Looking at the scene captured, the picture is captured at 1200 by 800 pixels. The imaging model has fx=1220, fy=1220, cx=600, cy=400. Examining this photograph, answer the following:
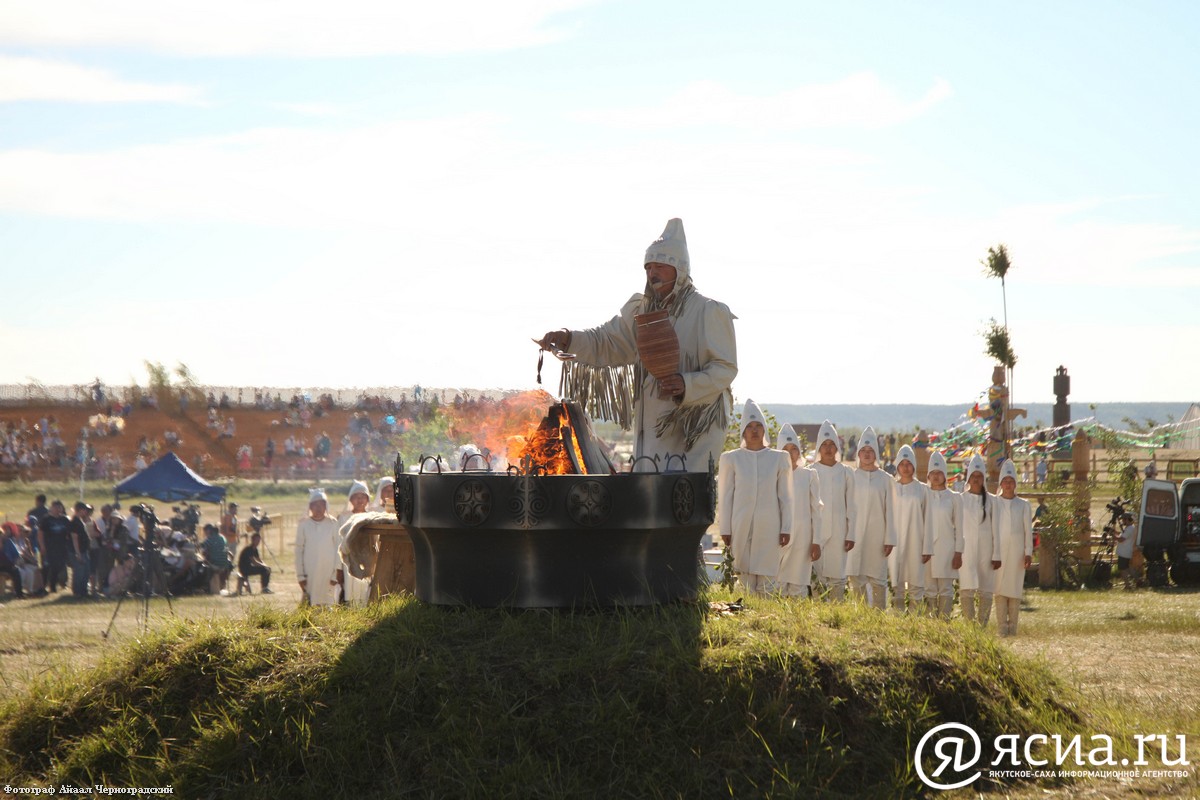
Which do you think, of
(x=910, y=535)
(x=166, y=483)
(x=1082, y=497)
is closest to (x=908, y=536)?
(x=910, y=535)

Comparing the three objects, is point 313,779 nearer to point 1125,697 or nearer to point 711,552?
point 1125,697

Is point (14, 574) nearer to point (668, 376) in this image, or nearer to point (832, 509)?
point (832, 509)

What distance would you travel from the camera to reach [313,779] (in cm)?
498

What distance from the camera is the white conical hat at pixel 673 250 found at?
6914mm

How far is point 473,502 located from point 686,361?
1.67 m

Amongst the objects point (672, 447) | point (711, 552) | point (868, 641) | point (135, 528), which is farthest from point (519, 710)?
point (135, 528)

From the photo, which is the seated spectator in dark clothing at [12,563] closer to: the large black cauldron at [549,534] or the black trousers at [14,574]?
the black trousers at [14,574]

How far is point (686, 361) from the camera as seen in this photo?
689 cm

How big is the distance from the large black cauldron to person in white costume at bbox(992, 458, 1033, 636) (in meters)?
7.44

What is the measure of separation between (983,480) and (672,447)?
7.48 m

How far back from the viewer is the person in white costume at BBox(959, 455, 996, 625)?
13.2m

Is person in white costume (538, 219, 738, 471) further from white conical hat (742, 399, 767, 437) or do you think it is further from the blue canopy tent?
the blue canopy tent

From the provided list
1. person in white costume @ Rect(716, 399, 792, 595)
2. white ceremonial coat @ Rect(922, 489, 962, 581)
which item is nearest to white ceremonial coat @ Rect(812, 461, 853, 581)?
white ceremonial coat @ Rect(922, 489, 962, 581)

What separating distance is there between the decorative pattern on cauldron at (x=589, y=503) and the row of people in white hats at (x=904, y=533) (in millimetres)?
5064
